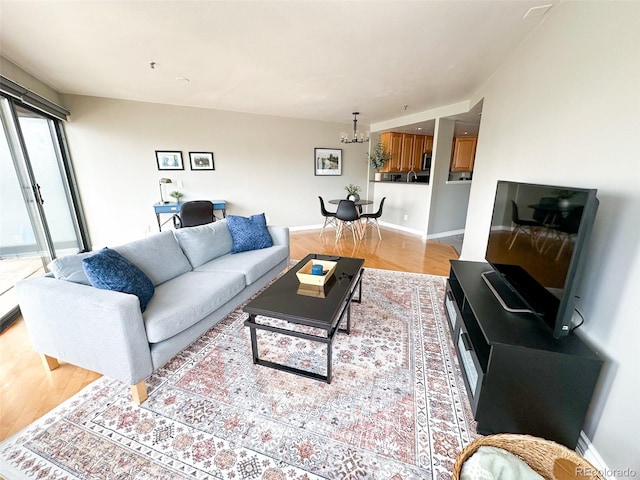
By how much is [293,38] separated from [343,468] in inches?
118

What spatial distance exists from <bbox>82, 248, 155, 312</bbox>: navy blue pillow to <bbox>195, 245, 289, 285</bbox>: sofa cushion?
2.32 ft

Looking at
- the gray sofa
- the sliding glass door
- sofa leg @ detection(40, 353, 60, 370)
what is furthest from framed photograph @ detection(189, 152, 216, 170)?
sofa leg @ detection(40, 353, 60, 370)

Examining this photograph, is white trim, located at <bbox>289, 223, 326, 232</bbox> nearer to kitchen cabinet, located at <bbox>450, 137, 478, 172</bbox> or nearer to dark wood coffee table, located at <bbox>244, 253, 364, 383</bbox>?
kitchen cabinet, located at <bbox>450, 137, 478, 172</bbox>

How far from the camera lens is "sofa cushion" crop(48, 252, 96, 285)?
5.12 feet

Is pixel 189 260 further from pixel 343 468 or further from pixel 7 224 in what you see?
pixel 343 468

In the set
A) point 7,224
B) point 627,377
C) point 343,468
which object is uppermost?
point 7,224

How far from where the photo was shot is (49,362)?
5.64ft

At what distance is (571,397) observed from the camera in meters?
1.18

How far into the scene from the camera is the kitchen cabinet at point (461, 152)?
5.62 m

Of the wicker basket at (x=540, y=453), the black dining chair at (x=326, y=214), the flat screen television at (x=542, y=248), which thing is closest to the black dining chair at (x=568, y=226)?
the flat screen television at (x=542, y=248)

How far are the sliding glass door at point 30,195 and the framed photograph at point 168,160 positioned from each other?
1221mm

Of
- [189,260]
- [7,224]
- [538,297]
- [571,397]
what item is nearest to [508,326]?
[538,297]

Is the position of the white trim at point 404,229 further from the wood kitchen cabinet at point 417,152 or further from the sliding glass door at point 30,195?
the sliding glass door at point 30,195

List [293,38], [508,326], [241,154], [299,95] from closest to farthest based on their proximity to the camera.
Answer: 1. [508,326]
2. [293,38]
3. [299,95]
4. [241,154]
